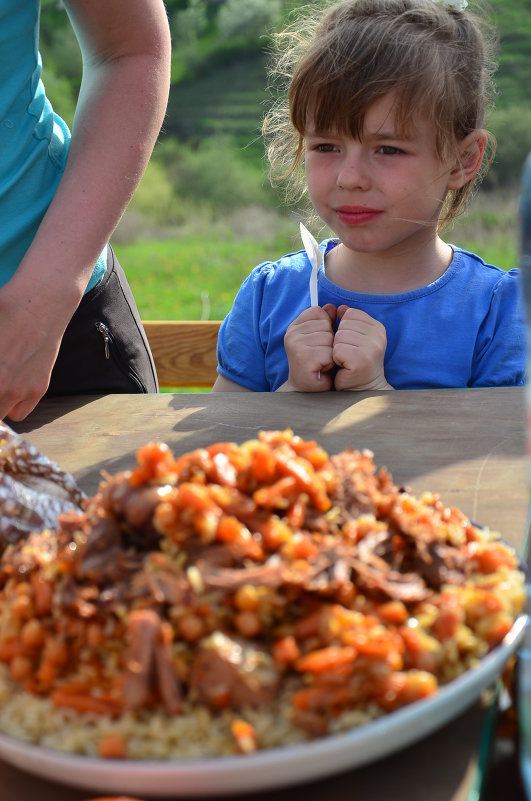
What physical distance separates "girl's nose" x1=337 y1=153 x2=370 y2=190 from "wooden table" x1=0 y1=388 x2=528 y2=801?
17.0 inches

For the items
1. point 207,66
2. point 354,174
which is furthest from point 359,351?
point 207,66

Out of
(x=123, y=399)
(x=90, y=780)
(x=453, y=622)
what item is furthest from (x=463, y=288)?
(x=90, y=780)

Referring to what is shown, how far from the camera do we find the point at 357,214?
5.91 ft

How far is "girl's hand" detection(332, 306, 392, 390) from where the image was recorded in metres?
1.67

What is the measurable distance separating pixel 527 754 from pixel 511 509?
465 mm

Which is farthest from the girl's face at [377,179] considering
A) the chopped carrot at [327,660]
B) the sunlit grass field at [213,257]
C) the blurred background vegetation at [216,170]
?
the sunlit grass field at [213,257]

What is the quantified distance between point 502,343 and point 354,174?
0.47 metres

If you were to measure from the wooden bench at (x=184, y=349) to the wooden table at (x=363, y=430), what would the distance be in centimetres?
77

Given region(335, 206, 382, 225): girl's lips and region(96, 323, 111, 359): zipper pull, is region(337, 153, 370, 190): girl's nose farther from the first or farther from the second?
region(96, 323, 111, 359): zipper pull

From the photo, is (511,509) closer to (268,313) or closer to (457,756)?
(457,756)

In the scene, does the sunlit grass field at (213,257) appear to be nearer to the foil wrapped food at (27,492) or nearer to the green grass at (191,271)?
the green grass at (191,271)

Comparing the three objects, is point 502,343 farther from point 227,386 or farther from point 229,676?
point 229,676

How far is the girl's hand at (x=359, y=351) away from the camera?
167cm

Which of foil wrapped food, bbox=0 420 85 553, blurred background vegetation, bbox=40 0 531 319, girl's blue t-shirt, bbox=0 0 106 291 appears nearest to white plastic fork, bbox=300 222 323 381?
girl's blue t-shirt, bbox=0 0 106 291
